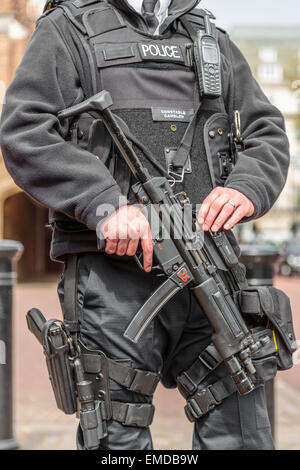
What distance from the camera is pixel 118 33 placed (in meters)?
2.13

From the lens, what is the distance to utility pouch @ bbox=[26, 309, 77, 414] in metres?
2.03

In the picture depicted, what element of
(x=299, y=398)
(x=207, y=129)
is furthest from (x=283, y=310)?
(x=299, y=398)

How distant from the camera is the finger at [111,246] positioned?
1.87m

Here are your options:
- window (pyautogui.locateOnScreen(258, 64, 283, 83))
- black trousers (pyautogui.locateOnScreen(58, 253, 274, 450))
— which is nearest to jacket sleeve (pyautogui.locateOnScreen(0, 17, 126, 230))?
black trousers (pyautogui.locateOnScreen(58, 253, 274, 450))

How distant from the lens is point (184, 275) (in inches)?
78.1

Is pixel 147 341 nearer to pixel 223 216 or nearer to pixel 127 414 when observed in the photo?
pixel 127 414

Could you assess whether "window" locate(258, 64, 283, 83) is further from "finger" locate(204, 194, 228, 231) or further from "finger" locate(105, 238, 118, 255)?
"finger" locate(105, 238, 118, 255)

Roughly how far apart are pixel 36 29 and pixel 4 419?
2227mm

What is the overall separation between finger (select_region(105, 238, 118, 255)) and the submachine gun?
5.0 inches

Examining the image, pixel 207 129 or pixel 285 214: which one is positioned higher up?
pixel 207 129

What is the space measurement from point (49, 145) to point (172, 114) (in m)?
0.41

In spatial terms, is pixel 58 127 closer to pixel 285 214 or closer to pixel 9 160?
pixel 9 160

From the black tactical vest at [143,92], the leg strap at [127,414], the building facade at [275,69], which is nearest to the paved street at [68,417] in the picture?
the leg strap at [127,414]

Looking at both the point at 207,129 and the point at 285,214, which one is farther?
the point at 285,214
